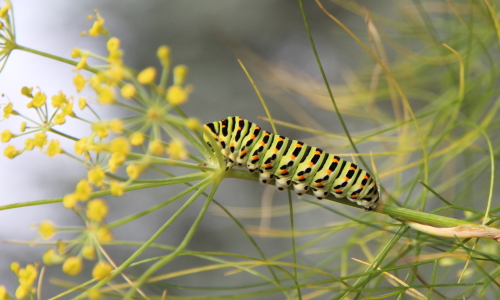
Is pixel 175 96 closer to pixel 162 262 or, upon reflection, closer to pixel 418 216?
pixel 162 262

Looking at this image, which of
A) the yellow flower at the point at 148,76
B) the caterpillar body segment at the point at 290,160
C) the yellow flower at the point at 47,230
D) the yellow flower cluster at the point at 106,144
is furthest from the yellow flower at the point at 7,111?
the caterpillar body segment at the point at 290,160

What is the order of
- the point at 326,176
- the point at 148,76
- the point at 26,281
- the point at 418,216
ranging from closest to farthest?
the point at 148,76, the point at 26,281, the point at 418,216, the point at 326,176

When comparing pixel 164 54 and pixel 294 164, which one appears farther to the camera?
pixel 294 164

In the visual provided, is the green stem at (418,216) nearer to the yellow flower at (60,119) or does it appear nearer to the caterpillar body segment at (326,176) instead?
the caterpillar body segment at (326,176)

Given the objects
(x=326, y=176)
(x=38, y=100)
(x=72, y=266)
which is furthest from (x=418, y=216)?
(x=38, y=100)

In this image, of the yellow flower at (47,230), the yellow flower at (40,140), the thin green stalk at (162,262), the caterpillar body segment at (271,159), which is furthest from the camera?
the caterpillar body segment at (271,159)

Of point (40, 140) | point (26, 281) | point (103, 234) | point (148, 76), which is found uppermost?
point (148, 76)

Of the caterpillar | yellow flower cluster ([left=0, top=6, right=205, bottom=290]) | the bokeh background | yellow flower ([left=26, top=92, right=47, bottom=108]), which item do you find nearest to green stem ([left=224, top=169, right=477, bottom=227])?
the caterpillar

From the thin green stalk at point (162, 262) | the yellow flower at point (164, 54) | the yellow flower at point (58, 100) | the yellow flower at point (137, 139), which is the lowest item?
the thin green stalk at point (162, 262)

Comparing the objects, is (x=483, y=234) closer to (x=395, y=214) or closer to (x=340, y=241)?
(x=395, y=214)
